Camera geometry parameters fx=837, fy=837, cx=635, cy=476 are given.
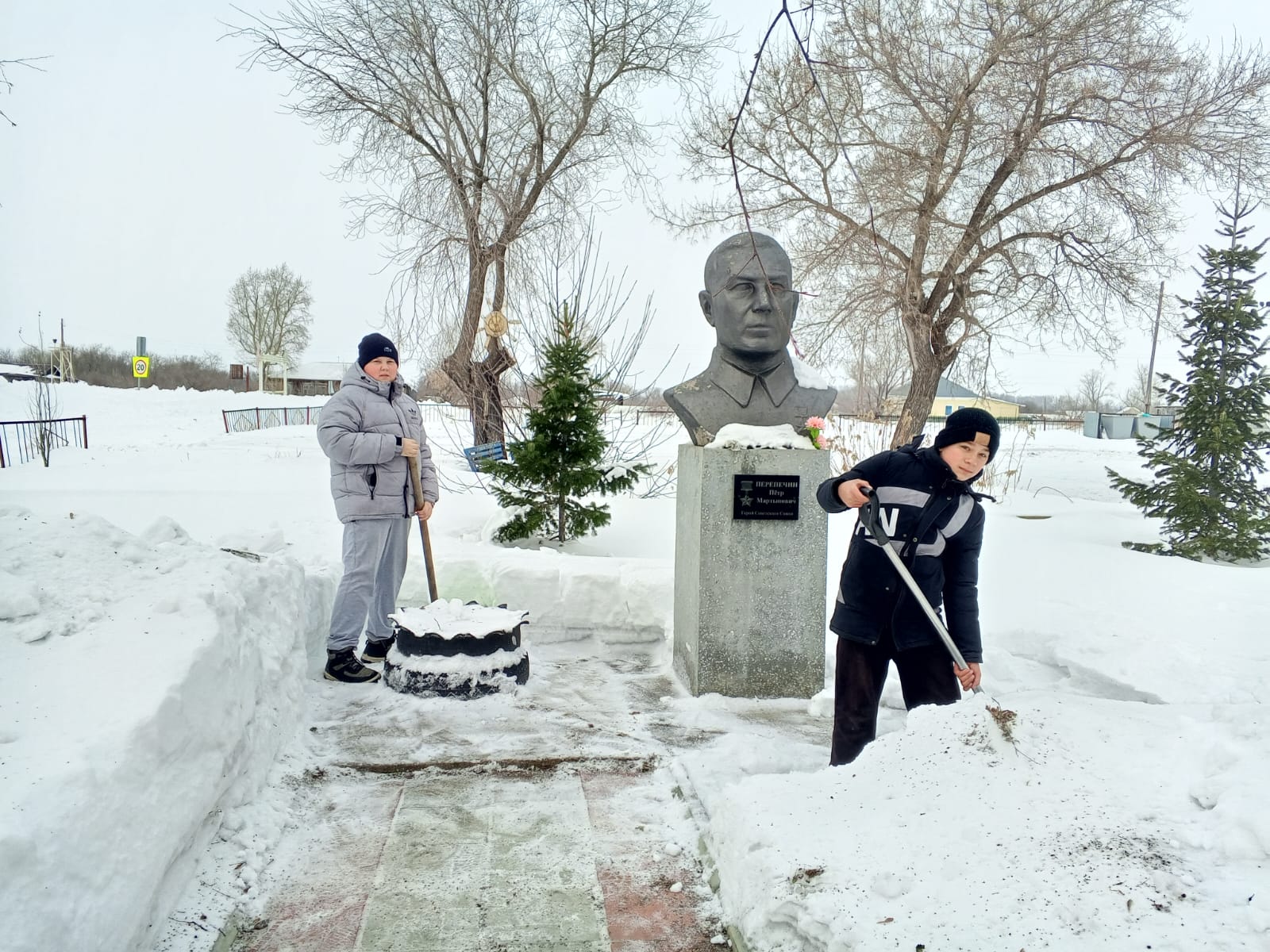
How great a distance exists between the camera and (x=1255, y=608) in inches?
210

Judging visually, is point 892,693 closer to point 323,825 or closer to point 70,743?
point 323,825

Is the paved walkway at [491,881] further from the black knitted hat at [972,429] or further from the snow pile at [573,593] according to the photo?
the snow pile at [573,593]

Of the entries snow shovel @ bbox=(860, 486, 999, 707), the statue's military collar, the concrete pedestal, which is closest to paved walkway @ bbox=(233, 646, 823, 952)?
the concrete pedestal

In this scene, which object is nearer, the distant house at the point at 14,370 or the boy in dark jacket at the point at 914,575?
the boy in dark jacket at the point at 914,575

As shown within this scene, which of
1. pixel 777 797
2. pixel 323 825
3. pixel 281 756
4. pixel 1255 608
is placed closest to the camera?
pixel 777 797

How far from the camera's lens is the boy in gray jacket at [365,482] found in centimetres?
439

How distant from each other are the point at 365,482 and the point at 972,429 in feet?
9.99

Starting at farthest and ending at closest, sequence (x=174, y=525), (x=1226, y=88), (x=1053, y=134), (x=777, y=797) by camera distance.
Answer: (x=1053, y=134) < (x=1226, y=88) < (x=174, y=525) < (x=777, y=797)

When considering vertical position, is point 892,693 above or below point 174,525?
below

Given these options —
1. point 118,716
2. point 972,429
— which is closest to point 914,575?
point 972,429

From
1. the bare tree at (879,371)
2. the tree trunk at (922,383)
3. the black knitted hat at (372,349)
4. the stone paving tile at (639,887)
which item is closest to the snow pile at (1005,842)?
the stone paving tile at (639,887)

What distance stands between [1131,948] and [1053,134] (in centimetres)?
1327

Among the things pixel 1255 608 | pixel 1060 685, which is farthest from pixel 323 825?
pixel 1255 608

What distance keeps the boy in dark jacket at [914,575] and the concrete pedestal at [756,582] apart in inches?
50.3
